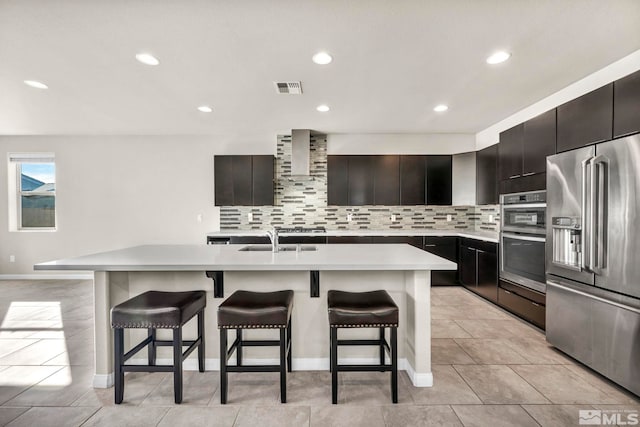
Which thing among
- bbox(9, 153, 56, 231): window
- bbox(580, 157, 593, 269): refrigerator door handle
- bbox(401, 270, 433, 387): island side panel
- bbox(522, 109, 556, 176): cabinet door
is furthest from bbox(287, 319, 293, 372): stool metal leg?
bbox(9, 153, 56, 231): window

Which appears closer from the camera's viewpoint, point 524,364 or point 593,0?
point 593,0

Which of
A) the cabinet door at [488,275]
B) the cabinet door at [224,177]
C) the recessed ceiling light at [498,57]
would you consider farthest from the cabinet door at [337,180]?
the recessed ceiling light at [498,57]

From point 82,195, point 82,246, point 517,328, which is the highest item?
point 82,195

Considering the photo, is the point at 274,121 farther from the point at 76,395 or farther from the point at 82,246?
the point at 82,246

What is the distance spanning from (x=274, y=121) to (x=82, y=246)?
420 cm

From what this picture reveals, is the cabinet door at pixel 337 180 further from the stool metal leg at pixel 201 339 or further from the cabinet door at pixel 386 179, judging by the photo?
the stool metal leg at pixel 201 339

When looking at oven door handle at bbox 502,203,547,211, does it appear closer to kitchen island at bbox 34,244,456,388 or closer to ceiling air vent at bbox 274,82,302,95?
kitchen island at bbox 34,244,456,388

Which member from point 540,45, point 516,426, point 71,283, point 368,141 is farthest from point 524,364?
point 71,283

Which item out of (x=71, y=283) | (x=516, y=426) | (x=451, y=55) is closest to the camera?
(x=516, y=426)

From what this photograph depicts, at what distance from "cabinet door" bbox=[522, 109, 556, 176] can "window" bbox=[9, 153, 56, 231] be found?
7.37 metres

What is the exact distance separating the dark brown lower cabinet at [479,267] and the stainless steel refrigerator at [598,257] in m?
1.26

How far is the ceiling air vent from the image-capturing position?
9.90 feet

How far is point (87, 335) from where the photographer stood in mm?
2936

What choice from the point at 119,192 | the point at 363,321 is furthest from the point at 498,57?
the point at 119,192
